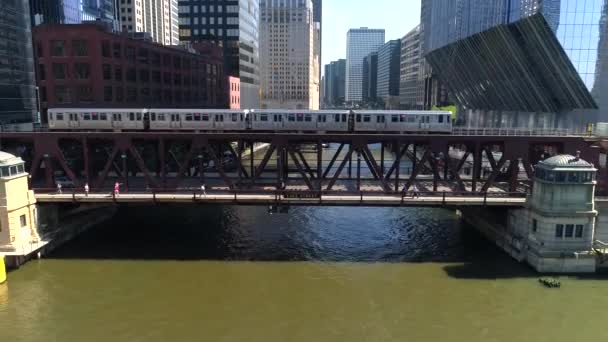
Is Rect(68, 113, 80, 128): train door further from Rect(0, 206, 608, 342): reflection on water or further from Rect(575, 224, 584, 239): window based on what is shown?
Rect(575, 224, 584, 239): window

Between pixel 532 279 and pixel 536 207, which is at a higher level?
pixel 536 207

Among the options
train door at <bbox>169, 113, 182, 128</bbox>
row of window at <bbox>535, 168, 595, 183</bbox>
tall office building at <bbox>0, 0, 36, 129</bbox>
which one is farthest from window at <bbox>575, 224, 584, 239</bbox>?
tall office building at <bbox>0, 0, 36, 129</bbox>

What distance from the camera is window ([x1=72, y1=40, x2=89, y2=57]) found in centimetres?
7762

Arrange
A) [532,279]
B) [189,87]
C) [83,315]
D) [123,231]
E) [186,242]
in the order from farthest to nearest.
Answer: [189,87] < [123,231] < [186,242] < [532,279] < [83,315]

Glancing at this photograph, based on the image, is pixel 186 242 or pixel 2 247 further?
pixel 186 242

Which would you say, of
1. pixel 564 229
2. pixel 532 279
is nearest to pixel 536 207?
pixel 564 229

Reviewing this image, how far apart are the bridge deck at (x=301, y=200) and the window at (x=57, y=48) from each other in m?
46.3

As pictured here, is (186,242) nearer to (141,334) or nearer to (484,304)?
(141,334)

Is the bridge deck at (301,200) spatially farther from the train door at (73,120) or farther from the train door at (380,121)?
the train door at (73,120)

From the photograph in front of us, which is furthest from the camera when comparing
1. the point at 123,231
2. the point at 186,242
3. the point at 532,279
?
the point at 123,231

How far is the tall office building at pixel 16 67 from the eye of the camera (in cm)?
8669

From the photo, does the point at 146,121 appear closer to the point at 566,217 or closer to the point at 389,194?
the point at 389,194

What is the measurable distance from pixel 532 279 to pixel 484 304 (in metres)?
6.64

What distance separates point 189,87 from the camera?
11756cm
